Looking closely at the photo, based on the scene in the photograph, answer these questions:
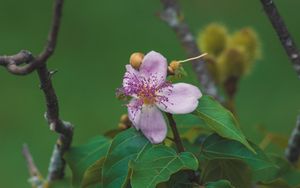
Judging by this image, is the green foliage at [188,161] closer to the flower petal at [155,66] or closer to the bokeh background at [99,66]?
the flower petal at [155,66]

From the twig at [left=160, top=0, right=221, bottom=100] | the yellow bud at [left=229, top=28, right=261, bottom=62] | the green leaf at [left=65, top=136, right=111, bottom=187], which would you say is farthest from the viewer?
the yellow bud at [left=229, top=28, right=261, bottom=62]

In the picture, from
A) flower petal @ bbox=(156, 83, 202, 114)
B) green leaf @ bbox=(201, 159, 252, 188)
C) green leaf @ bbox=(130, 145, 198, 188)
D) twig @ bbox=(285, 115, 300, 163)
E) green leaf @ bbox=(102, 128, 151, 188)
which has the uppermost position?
flower petal @ bbox=(156, 83, 202, 114)

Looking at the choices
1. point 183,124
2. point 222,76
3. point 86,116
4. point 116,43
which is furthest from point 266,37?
point 183,124

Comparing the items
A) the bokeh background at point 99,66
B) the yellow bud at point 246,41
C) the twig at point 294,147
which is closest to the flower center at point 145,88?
the twig at point 294,147

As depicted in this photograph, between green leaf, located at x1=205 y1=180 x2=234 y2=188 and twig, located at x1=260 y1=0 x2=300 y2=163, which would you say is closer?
green leaf, located at x1=205 y1=180 x2=234 y2=188

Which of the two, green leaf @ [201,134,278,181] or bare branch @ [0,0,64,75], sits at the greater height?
bare branch @ [0,0,64,75]

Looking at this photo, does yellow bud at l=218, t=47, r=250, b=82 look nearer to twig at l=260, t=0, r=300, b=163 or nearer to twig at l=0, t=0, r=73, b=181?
twig at l=260, t=0, r=300, b=163

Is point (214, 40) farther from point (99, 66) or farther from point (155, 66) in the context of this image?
point (99, 66)

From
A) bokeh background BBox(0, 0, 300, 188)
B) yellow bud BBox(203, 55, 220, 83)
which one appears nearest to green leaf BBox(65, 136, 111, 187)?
yellow bud BBox(203, 55, 220, 83)
